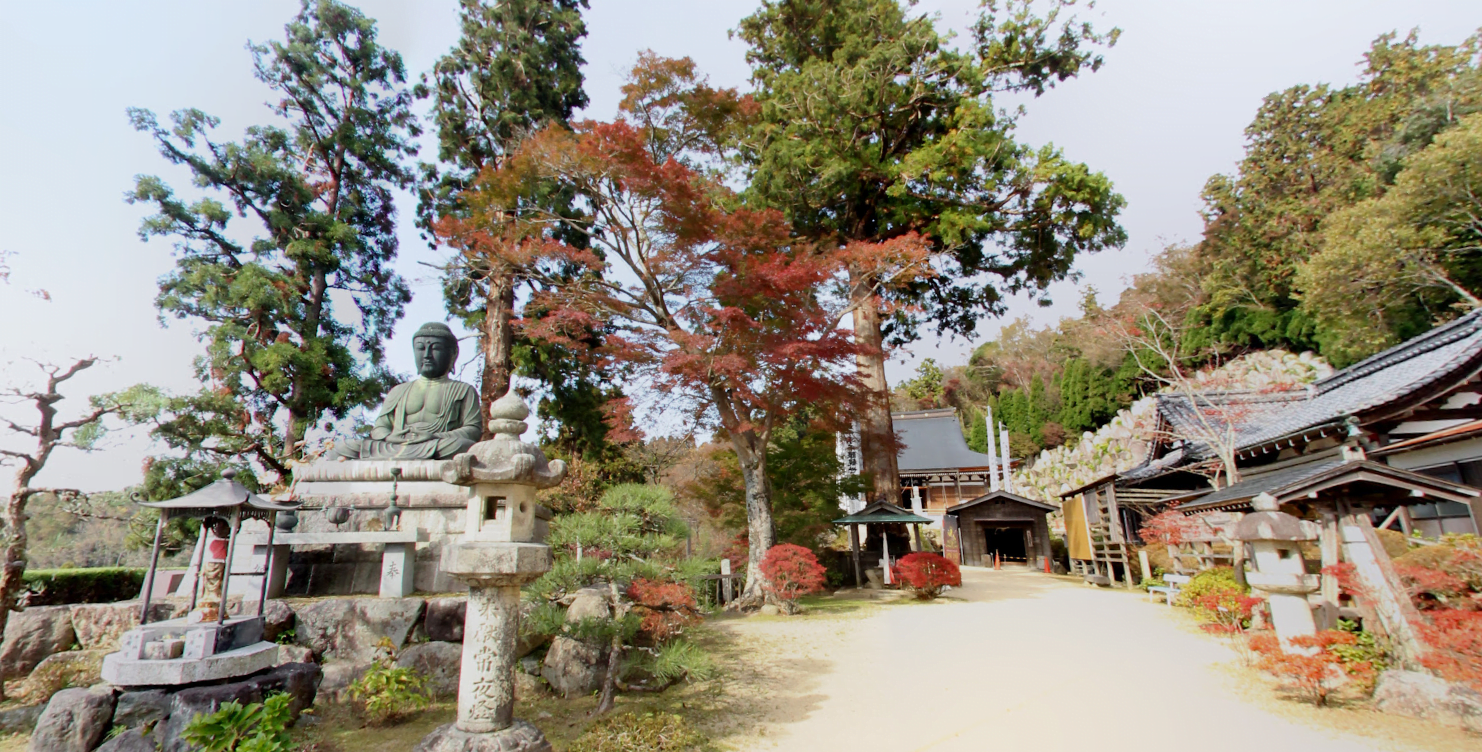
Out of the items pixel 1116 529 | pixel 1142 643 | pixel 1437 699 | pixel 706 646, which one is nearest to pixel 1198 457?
pixel 1116 529

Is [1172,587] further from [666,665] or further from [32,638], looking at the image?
[32,638]

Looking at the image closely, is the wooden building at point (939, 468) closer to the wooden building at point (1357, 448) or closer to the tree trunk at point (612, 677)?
the wooden building at point (1357, 448)

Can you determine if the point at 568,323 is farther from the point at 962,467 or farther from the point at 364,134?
the point at 962,467

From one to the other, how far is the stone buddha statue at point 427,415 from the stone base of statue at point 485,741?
440 centimetres

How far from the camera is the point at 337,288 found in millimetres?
14828

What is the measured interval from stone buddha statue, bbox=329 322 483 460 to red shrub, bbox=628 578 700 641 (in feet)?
11.0

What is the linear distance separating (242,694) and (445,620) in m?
1.58

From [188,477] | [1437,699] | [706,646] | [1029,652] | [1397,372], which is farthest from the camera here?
[188,477]

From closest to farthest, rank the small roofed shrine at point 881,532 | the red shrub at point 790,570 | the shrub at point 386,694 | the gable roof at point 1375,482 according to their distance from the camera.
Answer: the shrub at point 386,694 < the gable roof at point 1375,482 < the red shrub at point 790,570 < the small roofed shrine at point 881,532

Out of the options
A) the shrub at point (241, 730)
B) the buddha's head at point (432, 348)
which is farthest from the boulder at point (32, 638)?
the buddha's head at point (432, 348)

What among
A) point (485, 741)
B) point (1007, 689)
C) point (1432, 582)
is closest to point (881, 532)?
point (1007, 689)

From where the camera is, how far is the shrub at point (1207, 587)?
9.04 meters

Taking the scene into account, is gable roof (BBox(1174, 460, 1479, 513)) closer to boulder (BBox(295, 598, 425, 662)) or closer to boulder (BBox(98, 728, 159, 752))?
boulder (BBox(295, 598, 425, 662))

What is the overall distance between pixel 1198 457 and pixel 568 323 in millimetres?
14202
